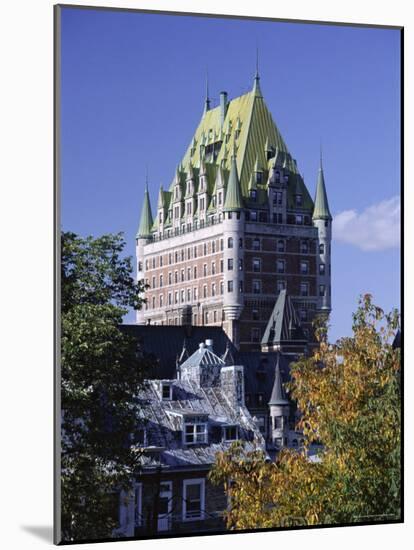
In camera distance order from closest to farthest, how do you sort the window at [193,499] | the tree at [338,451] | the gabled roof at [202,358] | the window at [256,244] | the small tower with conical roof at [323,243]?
the window at [193,499]
the gabled roof at [202,358]
the tree at [338,451]
the window at [256,244]
the small tower with conical roof at [323,243]

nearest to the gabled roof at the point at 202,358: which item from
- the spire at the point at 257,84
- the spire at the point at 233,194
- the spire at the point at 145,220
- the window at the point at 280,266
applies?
the window at the point at 280,266

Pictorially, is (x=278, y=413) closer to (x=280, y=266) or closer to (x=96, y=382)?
(x=280, y=266)

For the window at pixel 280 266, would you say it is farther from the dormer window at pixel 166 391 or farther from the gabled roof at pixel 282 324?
the dormer window at pixel 166 391

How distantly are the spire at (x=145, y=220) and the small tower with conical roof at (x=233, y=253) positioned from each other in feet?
2.24

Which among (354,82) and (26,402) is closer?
(26,402)

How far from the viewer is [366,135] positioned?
403 inches

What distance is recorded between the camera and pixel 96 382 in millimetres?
9336

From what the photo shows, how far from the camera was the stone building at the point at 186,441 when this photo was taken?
30.8ft

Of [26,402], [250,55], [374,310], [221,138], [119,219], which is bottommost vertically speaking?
[26,402]

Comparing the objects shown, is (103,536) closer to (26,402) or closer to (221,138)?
(26,402)

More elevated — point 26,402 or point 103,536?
point 26,402

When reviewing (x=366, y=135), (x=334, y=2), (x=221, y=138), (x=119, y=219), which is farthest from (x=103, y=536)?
(x=334, y=2)

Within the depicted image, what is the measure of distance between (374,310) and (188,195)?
5.81 feet

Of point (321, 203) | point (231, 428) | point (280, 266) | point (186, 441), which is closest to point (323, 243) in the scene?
point (321, 203)
